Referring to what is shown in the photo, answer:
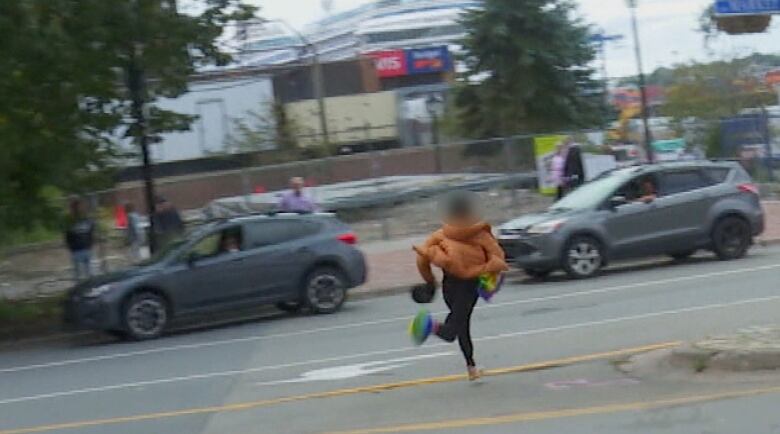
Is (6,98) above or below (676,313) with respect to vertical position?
above

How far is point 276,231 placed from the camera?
1912 cm

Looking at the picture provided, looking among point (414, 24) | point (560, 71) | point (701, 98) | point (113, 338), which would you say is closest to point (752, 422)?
point (113, 338)

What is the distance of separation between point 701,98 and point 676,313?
3848 centimetres

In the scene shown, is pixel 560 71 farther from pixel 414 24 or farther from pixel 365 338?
pixel 414 24

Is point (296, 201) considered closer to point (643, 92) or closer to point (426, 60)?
point (643, 92)

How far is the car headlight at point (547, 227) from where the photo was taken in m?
19.9

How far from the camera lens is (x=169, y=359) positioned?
15594mm

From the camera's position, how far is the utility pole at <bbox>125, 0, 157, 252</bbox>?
2009 cm

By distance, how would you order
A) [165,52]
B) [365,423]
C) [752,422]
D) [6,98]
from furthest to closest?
1. [165,52]
2. [6,98]
3. [365,423]
4. [752,422]

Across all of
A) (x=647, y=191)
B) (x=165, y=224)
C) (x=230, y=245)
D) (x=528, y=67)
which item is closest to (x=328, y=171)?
(x=165, y=224)

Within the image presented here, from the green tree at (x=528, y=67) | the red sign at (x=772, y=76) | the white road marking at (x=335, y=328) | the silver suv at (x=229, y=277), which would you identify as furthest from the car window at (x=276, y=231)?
the red sign at (x=772, y=76)

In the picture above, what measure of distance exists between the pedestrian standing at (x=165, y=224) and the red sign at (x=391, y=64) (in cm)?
6175

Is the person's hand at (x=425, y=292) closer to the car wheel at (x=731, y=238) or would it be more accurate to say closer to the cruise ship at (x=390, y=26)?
the car wheel at (x=731, y=238)

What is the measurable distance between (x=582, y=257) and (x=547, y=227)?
673mm
